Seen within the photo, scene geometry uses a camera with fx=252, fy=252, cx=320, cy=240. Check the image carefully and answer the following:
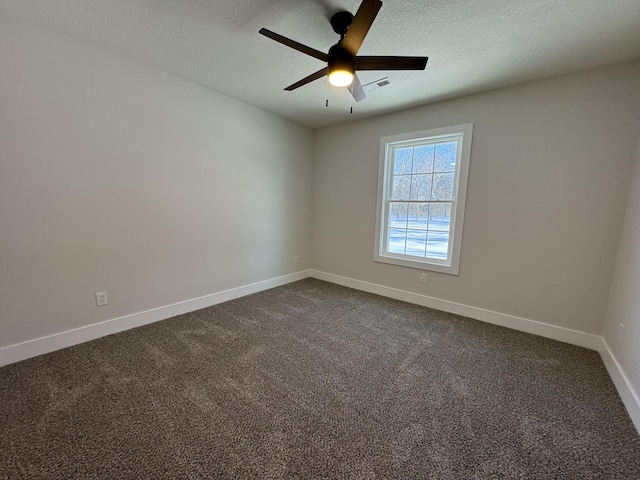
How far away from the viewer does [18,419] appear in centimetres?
142

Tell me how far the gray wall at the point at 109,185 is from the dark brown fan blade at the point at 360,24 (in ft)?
6.66

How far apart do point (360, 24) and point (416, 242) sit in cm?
261

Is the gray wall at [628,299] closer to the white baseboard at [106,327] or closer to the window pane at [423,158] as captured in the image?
the window pane at [423,158]

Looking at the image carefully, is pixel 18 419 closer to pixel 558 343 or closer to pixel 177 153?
pixel 177 153

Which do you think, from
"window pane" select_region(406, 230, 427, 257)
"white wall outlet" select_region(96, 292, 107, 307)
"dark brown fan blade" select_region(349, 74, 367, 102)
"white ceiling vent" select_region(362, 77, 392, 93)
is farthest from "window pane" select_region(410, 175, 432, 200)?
"white wall outlet" select_region(96, 292, 107, 307)

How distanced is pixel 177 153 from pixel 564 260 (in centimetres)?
405

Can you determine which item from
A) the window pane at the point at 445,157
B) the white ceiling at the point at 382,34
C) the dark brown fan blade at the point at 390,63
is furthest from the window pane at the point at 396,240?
the dark brown fan blade at the point at 390,63

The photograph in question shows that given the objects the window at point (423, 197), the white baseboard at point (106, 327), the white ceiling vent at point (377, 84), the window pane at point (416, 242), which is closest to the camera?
A: the white baseboard at point (106, 327)

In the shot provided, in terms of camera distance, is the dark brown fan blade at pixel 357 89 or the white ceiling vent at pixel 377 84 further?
the white ceiling vent at pixel 377 84

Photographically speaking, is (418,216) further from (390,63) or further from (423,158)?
(390,63)

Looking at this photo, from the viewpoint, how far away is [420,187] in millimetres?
3342

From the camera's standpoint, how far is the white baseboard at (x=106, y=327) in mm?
1959

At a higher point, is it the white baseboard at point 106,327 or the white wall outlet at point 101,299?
the white wall outlet at point 101,299

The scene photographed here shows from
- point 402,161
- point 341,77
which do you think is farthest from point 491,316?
point 341,77
